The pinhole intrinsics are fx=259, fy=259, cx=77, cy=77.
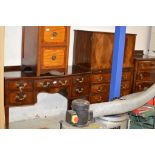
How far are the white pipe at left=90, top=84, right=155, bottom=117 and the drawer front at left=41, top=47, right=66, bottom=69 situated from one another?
1173 millimetres

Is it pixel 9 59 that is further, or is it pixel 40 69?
pixel 9 59

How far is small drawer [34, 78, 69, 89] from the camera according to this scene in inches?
139

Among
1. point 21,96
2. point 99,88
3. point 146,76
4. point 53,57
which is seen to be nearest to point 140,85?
point 146,76

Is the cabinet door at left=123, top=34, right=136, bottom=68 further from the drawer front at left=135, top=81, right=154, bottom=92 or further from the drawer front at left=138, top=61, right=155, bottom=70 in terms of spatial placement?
the drawer front at left=135, top=81, right=154, bottom=92

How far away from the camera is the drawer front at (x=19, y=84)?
10.9 feet

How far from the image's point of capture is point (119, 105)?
9.01 feet

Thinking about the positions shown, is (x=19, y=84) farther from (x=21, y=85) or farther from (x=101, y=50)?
(x=101, y=50)

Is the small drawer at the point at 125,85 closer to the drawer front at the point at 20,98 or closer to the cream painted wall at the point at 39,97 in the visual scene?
the cream painted wall at the point at 39,97

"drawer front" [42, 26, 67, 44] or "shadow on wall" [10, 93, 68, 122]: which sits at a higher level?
"drawer front" [42, 26, 67, 44]

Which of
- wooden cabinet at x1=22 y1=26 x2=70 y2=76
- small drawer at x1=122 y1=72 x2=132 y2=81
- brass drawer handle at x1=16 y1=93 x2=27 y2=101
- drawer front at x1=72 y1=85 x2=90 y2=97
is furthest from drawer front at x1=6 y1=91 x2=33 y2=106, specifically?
small drawer at x1=122 y1=72 x2=132 y2=81

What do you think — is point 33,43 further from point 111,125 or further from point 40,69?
point 111,125
